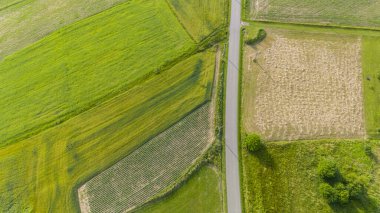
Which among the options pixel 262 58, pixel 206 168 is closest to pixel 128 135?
pixel 206 168

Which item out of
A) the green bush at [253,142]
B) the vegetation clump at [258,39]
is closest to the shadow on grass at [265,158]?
the green bush at [253,142]

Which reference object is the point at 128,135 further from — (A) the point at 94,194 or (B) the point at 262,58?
(B) the point at 262,58

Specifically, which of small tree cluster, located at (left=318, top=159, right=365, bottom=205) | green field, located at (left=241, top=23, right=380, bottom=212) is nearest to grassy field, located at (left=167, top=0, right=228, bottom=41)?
green field, located at (left=241, top=23, right=380, bottom=212)

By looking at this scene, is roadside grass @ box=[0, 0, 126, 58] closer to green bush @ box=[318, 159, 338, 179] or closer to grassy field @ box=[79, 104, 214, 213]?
grassy field @ box=[79, 104, 214, 213]

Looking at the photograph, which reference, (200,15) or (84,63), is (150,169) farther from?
(200,15)

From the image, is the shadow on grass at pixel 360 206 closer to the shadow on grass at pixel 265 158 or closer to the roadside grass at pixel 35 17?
the shadow on grass at pixel 265 158

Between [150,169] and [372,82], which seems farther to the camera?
[372,82]

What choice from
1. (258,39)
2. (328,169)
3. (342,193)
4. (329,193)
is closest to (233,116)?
(328,169)
